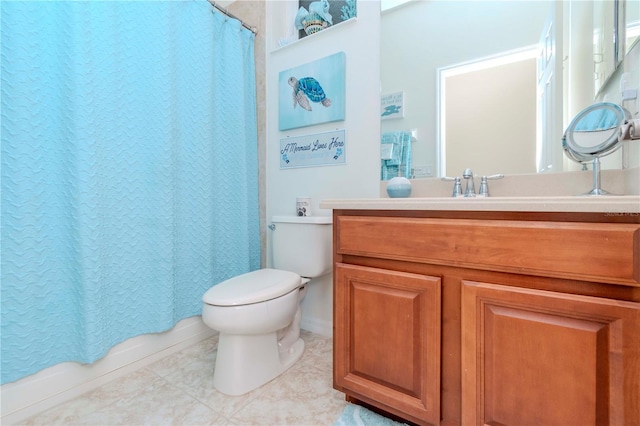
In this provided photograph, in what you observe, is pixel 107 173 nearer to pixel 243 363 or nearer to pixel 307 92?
pixel 243 363

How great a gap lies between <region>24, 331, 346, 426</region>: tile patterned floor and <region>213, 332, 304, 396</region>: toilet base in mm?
29

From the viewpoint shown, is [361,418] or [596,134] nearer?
[596,134]

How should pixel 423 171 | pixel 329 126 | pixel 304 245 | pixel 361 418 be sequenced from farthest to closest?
pixel 329 126 < pixel 304 245 < pixel 423 171 < pixel 361 418

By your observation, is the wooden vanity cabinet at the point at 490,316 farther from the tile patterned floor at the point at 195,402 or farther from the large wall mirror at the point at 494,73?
the large wall mirror at the point at 494,73

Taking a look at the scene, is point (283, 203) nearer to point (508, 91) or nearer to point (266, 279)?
point (266, 279)

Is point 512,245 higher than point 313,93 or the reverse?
the reverse

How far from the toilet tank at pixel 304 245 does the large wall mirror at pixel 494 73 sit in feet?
1.81

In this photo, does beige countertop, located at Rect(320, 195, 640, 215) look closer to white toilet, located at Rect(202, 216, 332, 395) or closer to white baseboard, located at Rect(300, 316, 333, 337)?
white toilet, located at Rect(202, 216, 332, 395)

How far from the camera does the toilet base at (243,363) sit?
116 cm

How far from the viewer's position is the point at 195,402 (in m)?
1.11

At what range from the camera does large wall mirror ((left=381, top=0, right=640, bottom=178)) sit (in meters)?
1.10

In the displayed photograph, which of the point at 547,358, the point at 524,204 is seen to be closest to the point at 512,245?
the point at 524,204

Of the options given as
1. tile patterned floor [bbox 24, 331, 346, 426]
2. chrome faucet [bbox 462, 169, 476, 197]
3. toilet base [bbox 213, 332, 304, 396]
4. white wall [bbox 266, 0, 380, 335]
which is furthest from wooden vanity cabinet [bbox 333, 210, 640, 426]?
white wall [bbox 266, 0, 380, 335]

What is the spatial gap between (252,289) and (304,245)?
403 millimetres
